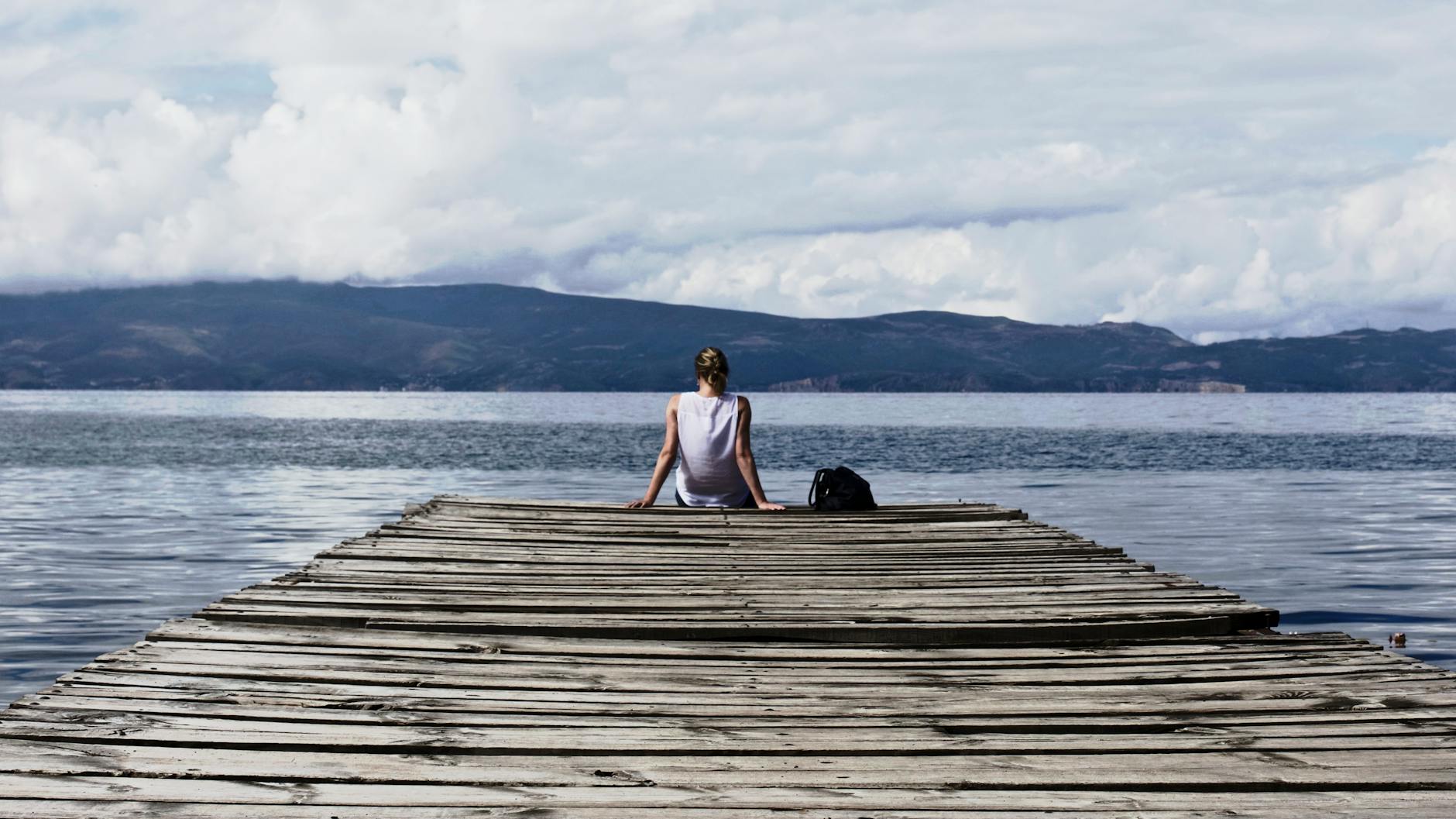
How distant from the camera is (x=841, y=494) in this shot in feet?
45.7

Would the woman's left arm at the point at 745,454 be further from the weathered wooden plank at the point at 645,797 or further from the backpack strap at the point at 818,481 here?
the weathered wooden plank at the point at 645,797

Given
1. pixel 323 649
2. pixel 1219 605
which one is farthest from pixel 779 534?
pixel 323 649

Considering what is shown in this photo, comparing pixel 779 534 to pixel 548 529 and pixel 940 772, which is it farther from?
pixel 940 772

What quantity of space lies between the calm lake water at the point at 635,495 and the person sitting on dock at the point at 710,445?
5952 millimetres

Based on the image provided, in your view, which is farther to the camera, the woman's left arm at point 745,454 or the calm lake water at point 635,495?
the calm lake water at point 635,495

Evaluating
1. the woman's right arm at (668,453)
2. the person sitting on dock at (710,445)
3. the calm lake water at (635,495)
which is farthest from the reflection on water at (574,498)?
the person sitting on dock at (710,445)

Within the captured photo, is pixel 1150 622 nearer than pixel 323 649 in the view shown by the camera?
No

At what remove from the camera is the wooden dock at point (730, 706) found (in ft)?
15.3

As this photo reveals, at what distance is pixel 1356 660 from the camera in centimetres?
677

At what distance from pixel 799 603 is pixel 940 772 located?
363 centimetres

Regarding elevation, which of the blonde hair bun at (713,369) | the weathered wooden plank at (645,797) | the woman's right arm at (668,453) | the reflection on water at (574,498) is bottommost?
the reflection on water at (574,498)

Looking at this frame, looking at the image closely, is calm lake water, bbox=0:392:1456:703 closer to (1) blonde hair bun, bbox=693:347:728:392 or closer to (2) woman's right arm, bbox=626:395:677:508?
(2) woman's right arm, bbox=626:395:677:508

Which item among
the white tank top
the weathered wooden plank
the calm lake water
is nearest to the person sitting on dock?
the white tank top

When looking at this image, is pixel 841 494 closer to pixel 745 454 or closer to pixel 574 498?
pixel 745 454
